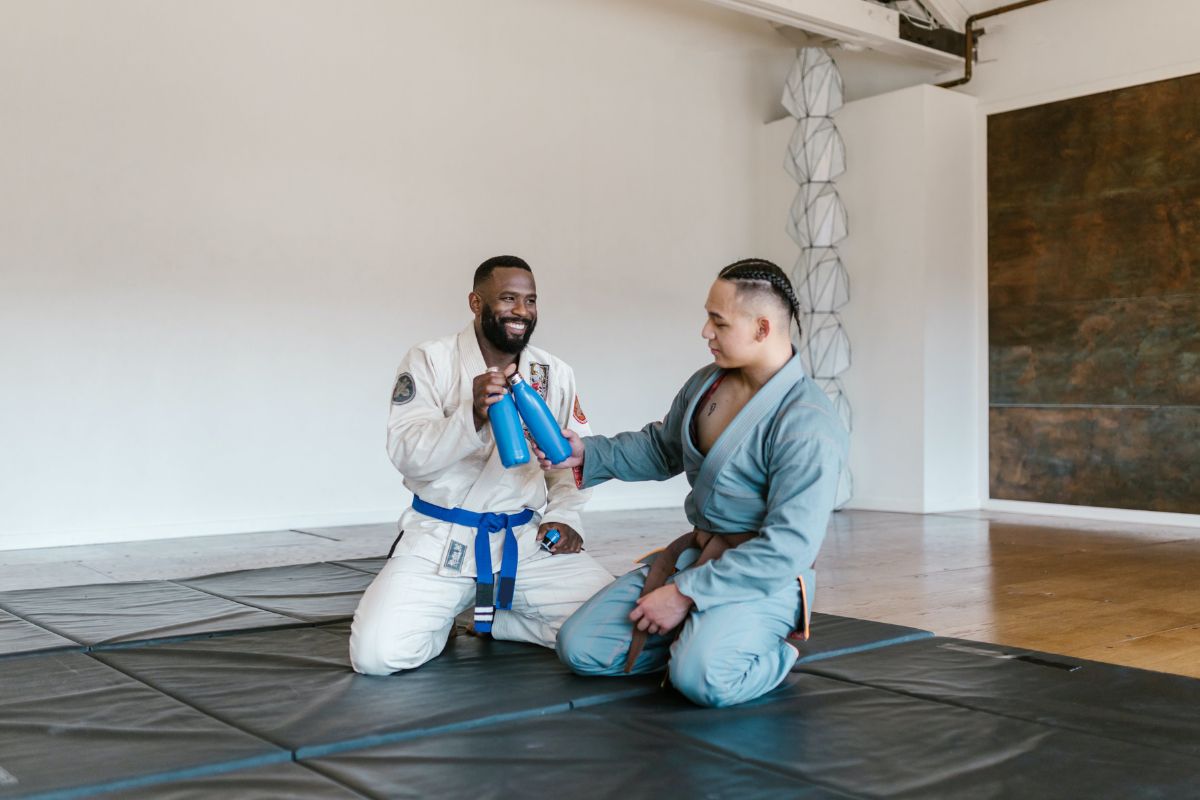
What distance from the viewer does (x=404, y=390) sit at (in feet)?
9.27

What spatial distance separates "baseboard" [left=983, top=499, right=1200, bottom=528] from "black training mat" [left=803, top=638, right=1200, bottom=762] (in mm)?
3610

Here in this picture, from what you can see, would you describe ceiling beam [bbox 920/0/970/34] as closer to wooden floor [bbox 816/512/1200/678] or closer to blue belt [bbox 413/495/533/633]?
wooden floor [bbox 816/512/1200/678]

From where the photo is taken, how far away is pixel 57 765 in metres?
1.95

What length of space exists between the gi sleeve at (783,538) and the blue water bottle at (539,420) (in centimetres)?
48

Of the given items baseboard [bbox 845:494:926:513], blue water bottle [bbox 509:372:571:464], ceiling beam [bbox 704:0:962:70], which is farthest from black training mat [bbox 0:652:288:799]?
baseboard [bbox 845:494:926:513]

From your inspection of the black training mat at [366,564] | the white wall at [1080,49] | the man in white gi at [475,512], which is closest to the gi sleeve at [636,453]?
the man in white gi at [475,512]

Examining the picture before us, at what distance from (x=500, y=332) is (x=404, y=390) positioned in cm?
28

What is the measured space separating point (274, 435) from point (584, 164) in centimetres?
248

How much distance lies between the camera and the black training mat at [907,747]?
1.86 metres

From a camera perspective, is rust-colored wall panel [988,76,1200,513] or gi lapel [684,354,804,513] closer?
gi lapel [684,354,804,513]

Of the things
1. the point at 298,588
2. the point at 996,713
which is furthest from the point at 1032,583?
the point at 298,588

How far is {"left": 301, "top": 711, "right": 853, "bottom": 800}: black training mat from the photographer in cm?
183

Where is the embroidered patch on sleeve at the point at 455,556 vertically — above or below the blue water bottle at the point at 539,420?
below

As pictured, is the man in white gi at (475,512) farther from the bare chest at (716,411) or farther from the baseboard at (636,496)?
the baseboard at (636,496)
